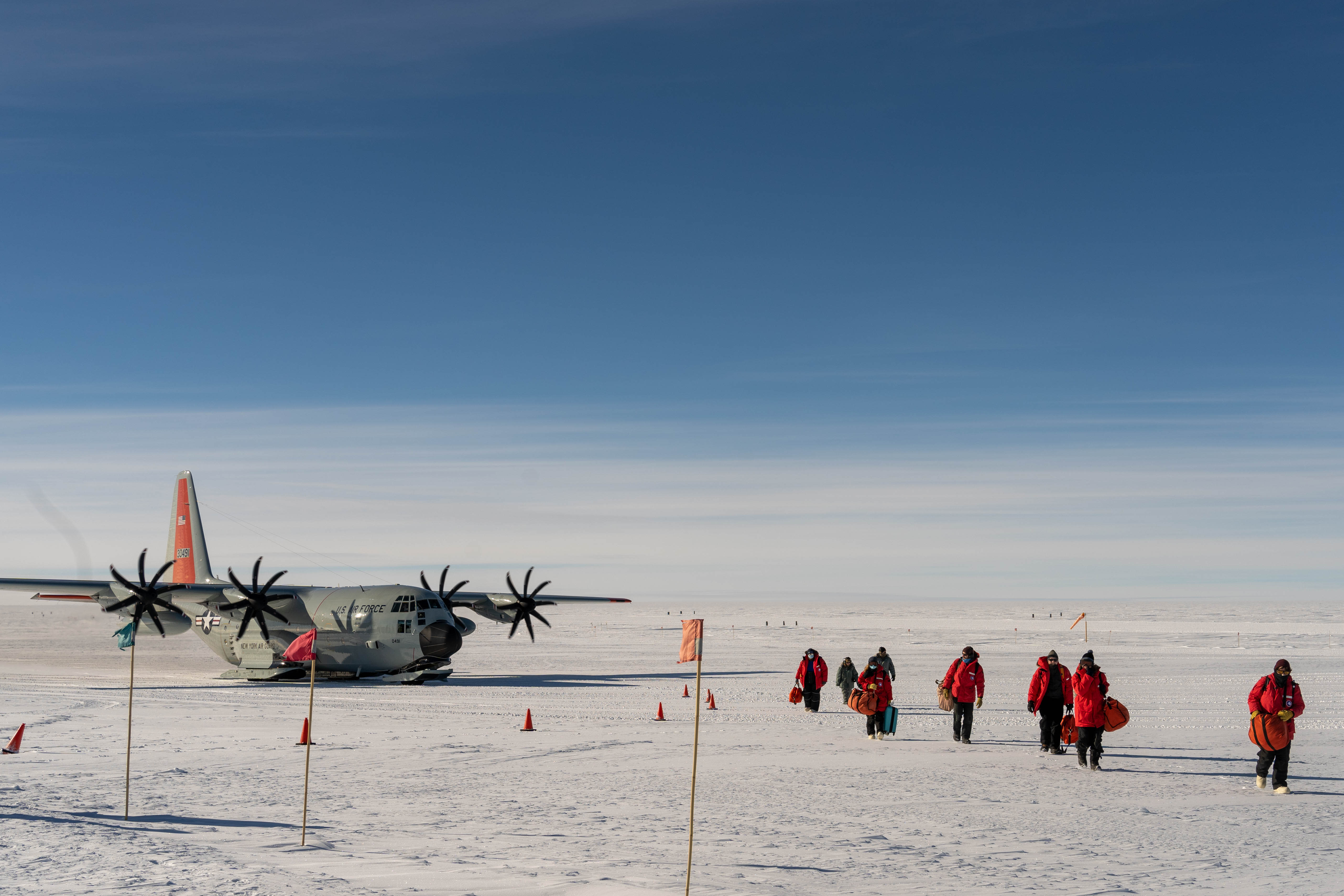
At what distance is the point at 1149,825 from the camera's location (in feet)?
39.3

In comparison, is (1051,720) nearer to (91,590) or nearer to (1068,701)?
(1068,701)

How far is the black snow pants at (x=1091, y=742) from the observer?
15891 millimetres

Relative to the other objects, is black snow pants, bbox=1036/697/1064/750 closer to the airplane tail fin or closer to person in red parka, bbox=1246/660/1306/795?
person in red parka, bbox=1246/660/1306/795

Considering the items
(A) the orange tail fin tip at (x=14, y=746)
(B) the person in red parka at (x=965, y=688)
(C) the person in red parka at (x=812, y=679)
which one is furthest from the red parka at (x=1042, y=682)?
(A) the orange tail fin tip at (x=14, y=746)

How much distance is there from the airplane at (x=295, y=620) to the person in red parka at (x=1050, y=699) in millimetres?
19318

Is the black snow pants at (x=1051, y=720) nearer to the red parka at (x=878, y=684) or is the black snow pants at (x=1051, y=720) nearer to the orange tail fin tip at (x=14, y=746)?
the red parka at (x=878, y=684)

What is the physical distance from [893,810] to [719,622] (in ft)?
278

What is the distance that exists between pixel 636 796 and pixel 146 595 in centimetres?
2531

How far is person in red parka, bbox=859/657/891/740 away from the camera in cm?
1914

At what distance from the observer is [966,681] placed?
18.5 meters

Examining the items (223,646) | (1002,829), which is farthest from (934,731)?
(223,646)

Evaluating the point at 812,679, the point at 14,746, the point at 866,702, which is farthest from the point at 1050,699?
the point at 14,746

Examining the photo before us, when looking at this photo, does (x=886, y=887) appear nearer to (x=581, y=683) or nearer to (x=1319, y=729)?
(x=1319, y=729)

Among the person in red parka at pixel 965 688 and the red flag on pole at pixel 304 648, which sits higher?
the red flag on pole at pixel 304 648
